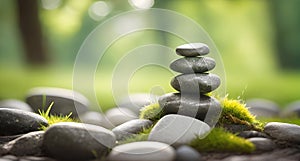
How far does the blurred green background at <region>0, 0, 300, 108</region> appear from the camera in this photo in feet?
53.5

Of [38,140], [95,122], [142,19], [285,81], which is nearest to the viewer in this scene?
[38,140]

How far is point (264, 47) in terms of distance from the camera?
34.2 m

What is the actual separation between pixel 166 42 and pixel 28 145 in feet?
107

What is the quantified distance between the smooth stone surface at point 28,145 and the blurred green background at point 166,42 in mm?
3218

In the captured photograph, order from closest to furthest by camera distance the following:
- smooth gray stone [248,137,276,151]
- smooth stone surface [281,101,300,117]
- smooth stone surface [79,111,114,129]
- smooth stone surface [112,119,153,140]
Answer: smooth gray stone [248,137,276,151] < smooth stone surface [112,119,153,140] < smooth stone surface [79,111,114,129] < smooth stone surface [281,101,300,117]

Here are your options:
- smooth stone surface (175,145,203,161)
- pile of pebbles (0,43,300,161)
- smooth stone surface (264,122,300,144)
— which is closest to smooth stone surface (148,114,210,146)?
pile of pebbles (0,43,300,161)

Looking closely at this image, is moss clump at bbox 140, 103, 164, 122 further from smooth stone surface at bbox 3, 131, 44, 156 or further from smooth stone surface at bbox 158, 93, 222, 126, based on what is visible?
smooth stone surface at bbox 3, 131, 44, 156

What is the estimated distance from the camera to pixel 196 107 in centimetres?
667

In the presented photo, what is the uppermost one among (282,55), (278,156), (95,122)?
(282,55)

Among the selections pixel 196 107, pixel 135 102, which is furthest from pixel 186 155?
pixel 135 102

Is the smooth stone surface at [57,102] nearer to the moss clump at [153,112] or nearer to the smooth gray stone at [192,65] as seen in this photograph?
the moss clump at [153,112]

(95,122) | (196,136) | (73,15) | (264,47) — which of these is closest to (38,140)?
(196,136)

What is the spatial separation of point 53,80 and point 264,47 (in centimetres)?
2157

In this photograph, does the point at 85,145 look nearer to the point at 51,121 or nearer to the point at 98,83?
the point at 51,121
